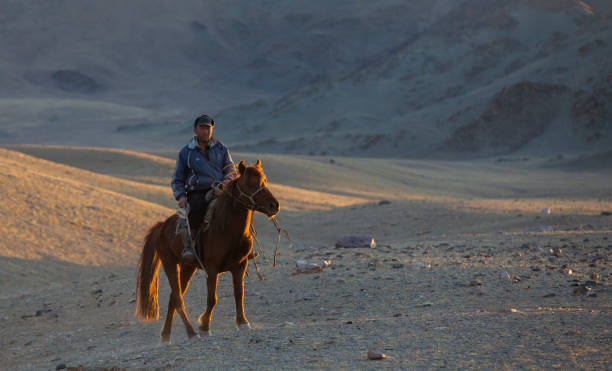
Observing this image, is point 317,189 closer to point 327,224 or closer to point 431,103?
point 327,224

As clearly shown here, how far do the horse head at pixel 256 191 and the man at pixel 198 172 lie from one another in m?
0.53

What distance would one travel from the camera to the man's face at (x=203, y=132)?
7.11m

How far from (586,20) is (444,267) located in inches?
3274

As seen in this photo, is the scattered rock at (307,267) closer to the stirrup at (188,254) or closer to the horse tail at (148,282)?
the horse tail at (148,282)

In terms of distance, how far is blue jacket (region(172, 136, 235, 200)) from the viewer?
7.18 meters

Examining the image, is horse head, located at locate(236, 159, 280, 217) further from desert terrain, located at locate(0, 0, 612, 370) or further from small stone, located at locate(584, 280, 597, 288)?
small stone, located at locate(584, 280, 597, 288)

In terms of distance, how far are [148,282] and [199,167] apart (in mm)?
1621

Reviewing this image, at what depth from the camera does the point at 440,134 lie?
6894 centimetres

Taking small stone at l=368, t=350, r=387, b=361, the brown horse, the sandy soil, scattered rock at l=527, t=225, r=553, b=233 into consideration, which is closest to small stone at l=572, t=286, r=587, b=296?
the sandy soil

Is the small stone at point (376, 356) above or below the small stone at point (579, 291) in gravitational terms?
below

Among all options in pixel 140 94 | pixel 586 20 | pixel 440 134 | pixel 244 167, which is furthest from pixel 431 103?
pixel 244 167

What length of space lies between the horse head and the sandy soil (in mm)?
1151

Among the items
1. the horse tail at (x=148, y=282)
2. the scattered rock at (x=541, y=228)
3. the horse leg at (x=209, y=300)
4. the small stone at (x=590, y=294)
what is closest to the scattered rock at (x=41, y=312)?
the horse tail at (x=148, y=282)

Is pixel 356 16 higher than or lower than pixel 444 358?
higher
